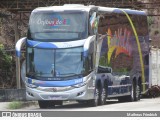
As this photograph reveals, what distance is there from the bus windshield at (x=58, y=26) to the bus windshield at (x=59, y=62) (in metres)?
0.50

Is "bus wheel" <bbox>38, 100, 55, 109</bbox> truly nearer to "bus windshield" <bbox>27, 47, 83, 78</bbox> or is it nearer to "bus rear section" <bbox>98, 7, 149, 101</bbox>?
"bus windshield" <bbox>27, 47, 83, 78</bbox>

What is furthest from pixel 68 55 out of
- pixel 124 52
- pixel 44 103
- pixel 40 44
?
pixel 124 52

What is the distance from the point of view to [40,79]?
25.7 m

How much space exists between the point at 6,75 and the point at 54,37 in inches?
778

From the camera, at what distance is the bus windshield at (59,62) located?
2555 cm

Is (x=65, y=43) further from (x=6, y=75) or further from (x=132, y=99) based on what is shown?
(x=6, y=75)

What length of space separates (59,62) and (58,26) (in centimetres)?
150

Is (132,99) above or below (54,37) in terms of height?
below

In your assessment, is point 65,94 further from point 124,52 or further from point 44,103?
point 124,52

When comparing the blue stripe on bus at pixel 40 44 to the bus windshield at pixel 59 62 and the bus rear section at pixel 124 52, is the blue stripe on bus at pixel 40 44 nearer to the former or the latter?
the bus windshield at pixel 59 62

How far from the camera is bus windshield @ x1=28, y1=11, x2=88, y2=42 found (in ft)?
84.1

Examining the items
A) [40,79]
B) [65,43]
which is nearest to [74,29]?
[65,43]

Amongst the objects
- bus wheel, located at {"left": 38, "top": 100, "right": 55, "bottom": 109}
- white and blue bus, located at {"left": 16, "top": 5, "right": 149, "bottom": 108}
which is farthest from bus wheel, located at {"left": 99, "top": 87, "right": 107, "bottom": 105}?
bus wheel, located at {"left": 38, "top": 100, "right": 55, "bottom": 109}

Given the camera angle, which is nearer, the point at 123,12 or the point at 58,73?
the point at 58,73
